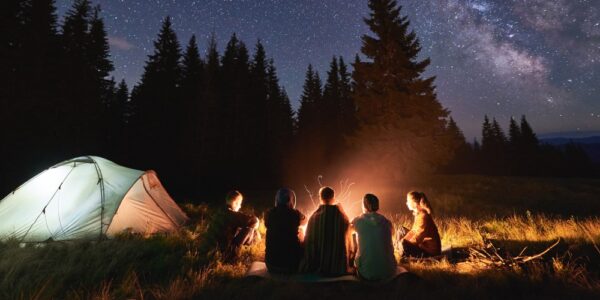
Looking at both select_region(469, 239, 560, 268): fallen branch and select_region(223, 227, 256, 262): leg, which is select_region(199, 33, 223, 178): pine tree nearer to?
select_region(223, 227, 256, 262): leg

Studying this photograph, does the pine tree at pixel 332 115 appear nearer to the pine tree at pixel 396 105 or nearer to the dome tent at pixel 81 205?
the pine tree at pixel 396 105

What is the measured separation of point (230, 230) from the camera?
18.1ft

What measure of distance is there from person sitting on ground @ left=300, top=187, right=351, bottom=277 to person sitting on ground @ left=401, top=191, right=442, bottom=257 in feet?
5.11

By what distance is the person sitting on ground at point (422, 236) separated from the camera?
17.3 feet

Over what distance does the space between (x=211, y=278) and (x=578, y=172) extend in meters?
74.5

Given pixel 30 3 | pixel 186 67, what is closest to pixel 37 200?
pixel 30 3

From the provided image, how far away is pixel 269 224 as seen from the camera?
4.68 meters

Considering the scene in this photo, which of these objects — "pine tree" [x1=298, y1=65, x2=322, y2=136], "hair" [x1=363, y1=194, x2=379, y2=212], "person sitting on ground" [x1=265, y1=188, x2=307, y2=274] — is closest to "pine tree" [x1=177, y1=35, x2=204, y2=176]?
"pine tree" [x1=298, y1=65, x2=322, y2=136]

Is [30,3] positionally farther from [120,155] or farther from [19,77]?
[120,155]

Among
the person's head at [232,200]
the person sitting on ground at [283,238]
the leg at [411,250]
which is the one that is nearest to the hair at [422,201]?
the leg at [411,250]

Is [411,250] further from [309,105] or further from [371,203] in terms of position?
[309,105]

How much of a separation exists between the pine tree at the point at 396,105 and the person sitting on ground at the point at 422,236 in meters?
14.2

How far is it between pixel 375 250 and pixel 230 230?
278 centimetres

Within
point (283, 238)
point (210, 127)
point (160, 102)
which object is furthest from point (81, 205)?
point (160, 102)
